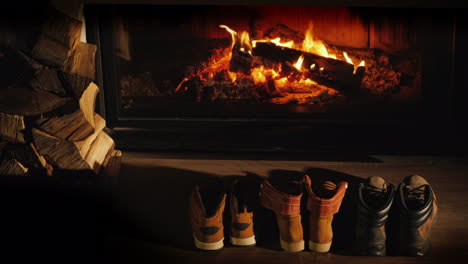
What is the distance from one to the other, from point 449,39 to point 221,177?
1.18 metres

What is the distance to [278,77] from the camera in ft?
7.70

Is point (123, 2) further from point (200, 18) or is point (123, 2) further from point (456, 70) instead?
point (456, 70)

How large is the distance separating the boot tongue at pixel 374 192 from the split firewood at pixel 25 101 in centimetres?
125

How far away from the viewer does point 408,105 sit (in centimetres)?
228

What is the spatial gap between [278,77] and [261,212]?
0.78 metres

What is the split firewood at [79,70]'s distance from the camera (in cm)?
194

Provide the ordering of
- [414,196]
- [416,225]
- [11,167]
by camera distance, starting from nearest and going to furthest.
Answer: [416,225] → [414,196] → [11,167]

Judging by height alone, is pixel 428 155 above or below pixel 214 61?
→ below

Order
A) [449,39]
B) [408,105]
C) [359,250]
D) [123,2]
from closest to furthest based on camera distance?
[359,250]
[123,2]
[449,39]
[408,105]

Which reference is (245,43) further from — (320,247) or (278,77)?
(320,247)

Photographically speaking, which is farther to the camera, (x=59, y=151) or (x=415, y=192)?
(x=59, y=151)

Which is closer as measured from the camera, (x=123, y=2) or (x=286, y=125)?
(x=123, y=2)

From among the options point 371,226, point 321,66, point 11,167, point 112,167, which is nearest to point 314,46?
point 321,66

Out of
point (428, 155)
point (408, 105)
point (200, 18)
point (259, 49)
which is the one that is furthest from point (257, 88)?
point (428, 155)
